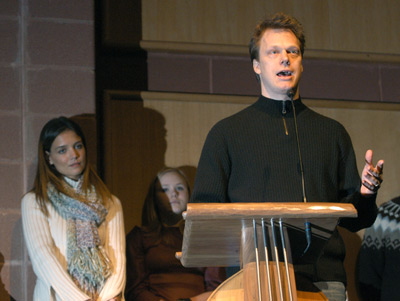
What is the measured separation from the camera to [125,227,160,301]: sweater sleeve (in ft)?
11.0

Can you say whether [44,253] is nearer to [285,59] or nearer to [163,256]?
[163,256]

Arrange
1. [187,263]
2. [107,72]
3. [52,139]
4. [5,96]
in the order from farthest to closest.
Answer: [107,72] < [5,96] < [52,139] < [187,263]

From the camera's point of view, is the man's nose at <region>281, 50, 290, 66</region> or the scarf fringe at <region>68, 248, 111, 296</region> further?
the scarf fringe at <region>68, 248, 111, 296</region>

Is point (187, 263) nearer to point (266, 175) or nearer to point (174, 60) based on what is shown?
point (266, 175)

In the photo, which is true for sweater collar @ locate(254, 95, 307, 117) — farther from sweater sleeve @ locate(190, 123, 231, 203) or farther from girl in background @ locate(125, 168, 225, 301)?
girl in background @ locate(125, 168, 225, 301)

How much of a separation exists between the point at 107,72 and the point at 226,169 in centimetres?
232

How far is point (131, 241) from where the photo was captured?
11.6 ft

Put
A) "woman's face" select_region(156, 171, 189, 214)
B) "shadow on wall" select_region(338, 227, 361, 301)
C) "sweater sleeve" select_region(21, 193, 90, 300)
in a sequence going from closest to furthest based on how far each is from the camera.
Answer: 1. "sweater sleeve" select_region(21, 193, 90, 300)
2. "woman's face" select_region(156, 171, 189, 214)
3. "shadow on wall" select_region(338, 227, 361, 301)

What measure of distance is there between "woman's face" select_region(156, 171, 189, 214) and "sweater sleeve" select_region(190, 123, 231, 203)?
64.2 inches

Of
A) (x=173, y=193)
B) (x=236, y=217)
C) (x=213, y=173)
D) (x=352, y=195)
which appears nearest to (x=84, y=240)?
(x=173, y=193)

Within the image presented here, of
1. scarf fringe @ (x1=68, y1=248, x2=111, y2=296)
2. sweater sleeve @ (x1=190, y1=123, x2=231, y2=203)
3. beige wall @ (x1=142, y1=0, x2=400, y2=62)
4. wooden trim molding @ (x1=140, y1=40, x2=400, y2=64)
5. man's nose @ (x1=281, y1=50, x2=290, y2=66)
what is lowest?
scarf fringe @ (x1=68, y1=248, x2=111, y2=296)

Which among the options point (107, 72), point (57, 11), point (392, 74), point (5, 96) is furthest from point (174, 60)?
point (392, 74)

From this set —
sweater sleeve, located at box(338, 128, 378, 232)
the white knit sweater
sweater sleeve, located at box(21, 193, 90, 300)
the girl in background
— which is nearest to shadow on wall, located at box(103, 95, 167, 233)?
the girl in background

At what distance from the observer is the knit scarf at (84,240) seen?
9.75ft
